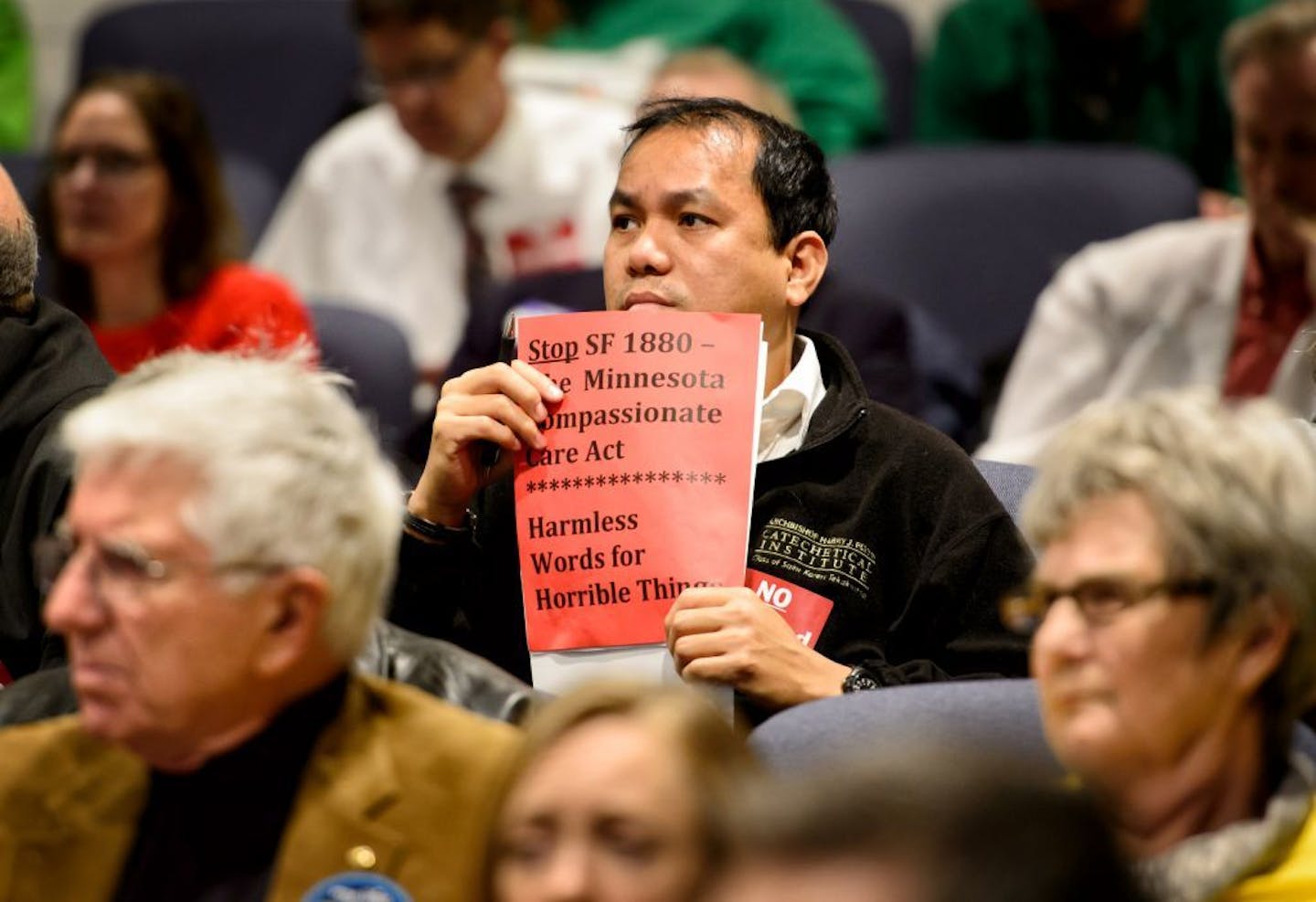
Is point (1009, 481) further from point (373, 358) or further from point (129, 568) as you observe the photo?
point (373, 358)

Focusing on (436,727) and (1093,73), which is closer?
(436,727)

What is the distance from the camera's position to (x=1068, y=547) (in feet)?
5.61

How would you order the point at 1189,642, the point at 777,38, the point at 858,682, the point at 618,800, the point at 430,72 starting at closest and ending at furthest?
the point at 618,800, the point at 1189,642, the point at 858,682, the point at 430,72, the point at 777,38

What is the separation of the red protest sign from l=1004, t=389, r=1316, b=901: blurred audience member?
1.87ft

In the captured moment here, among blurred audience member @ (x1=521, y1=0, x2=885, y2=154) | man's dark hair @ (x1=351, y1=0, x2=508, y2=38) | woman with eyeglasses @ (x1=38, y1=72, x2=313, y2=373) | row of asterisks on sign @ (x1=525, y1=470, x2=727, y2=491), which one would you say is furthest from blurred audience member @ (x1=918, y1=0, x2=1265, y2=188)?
row of asterisks on sign @ (x1=525, y1=470, x2=727, y2=491)

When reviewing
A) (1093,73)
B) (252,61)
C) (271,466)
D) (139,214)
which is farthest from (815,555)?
(252,61)

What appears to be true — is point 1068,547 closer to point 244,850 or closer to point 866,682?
point 866,682

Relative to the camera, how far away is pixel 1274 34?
3723 mm

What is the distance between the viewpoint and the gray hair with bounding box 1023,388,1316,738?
5.43ft

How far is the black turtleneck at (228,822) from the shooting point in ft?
5.71

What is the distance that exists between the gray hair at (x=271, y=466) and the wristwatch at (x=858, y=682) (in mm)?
577

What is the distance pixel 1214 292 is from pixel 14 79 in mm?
3003

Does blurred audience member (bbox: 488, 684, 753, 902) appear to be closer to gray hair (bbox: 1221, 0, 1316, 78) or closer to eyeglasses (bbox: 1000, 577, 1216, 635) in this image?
eyeglasses (bbox: 1000, 577, 1216, 635)

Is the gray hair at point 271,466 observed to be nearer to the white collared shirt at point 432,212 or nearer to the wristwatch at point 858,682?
the wristwatch at point 858,682
